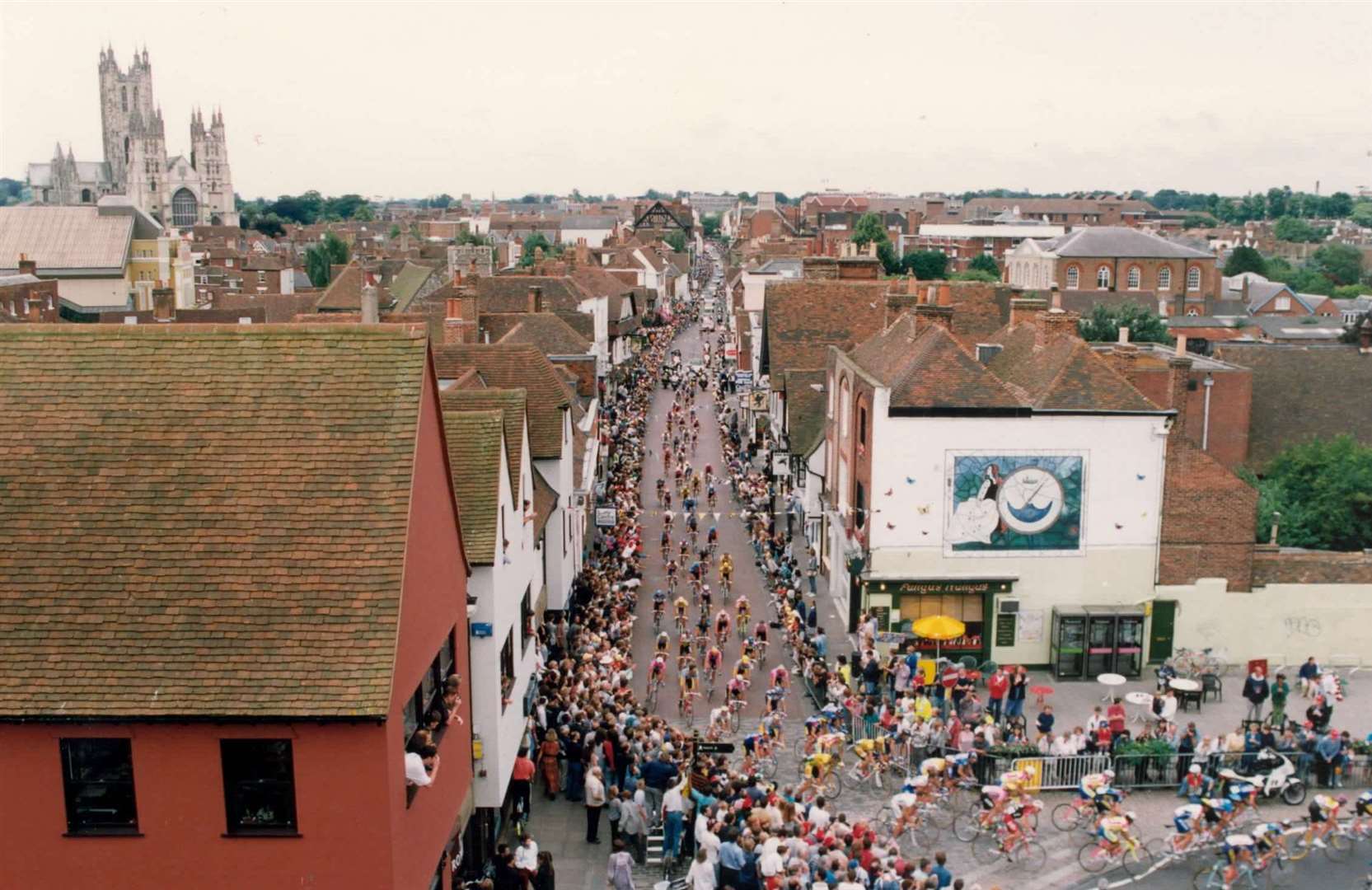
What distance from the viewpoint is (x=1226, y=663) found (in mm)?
30953

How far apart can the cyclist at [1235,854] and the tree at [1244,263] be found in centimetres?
11849

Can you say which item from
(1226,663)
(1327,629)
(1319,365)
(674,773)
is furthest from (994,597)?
(1319,365)

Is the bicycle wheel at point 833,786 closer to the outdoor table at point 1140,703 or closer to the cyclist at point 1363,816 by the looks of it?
the outdoor table at point 1140,703

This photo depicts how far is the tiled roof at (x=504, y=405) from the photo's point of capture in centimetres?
2320

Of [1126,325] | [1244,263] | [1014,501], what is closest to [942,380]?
[1014,501]

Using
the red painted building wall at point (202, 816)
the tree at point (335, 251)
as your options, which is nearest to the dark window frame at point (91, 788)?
the red painted building wall at point (202, 816)

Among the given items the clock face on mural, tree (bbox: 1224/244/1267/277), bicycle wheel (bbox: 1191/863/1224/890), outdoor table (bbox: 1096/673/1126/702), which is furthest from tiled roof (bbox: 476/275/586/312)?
tree (bbox: 1224/244/1267/277)

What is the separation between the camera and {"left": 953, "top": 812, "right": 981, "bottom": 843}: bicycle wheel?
21.1m

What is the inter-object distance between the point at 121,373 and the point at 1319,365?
4381cm

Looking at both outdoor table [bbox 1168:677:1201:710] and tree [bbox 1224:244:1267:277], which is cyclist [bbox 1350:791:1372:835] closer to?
outdoor table [bbox 1168:677:1201:710]

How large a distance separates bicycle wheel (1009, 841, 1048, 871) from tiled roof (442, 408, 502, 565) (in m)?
9.88

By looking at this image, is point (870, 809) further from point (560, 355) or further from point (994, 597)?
point (560, 355)

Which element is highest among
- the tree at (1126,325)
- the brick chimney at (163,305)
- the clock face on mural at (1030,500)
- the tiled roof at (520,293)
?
the tiled roof at (520,293)

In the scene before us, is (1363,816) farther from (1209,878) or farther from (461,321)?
(461,321)
